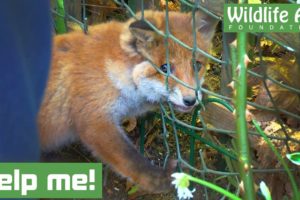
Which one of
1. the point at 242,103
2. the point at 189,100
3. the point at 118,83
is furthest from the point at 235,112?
the point at 118,83

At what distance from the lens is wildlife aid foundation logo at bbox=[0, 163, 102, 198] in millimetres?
1782

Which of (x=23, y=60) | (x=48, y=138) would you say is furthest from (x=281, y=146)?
(x=23, y=60)

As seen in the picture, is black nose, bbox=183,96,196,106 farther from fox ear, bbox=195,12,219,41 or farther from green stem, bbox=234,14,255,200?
green stem, bbox=234,14,255,200

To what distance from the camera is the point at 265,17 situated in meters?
1.99

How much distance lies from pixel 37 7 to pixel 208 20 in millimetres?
1131

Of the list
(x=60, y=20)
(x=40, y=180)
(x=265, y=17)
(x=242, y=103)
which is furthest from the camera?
(x=60, y=20)

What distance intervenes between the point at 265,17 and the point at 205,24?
2.20 ft

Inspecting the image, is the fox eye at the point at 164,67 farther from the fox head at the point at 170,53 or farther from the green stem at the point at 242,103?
the green stem at the point at 242,103

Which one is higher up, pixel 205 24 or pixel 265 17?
pixel 265 17

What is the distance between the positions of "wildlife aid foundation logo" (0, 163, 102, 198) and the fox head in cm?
82

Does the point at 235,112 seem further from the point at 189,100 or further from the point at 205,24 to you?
the point at 205,24

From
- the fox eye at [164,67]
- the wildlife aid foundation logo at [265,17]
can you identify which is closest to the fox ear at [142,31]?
the fox eye at [164,67]

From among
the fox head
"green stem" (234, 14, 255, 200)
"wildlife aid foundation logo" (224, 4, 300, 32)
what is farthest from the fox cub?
"green stem" (234, 14, 255, 200)

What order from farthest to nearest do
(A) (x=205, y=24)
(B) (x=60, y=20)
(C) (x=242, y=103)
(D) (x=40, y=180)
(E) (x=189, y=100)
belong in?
(B) (x=60, y=20)
(A) (x=205, y=24)
(E) (x=189, y=100)
(D) (x=40, y=180)
(C) (x=242, y=103)
